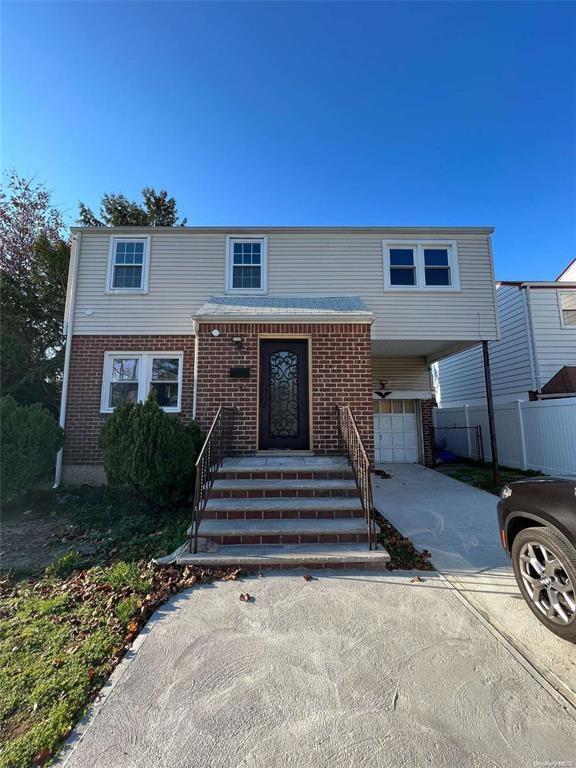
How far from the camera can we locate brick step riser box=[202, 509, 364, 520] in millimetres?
4590

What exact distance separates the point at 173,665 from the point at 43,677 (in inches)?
33.9

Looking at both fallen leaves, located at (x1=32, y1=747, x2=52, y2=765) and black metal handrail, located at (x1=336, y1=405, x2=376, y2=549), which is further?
black metal handrail, located at (x1=336, y1=405, x2=376, y2=549)

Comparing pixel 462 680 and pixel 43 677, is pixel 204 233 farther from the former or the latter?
pixel 462 680

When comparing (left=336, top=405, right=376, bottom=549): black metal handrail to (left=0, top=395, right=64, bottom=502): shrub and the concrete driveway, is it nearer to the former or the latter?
the concrete driveway

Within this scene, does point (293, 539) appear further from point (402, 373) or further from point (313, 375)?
point (402, 373)

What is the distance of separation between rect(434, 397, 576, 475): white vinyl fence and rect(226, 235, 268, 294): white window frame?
8.64m

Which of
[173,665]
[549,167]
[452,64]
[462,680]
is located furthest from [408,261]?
[173,665]

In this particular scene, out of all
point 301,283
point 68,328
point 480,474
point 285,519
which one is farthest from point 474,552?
point 68,328

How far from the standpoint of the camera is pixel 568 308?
1180 cm

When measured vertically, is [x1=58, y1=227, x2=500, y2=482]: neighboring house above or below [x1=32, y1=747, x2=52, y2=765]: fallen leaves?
above

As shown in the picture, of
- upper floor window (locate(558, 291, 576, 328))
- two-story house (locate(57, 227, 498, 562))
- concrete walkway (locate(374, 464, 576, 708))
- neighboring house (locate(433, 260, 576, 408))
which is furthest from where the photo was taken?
upper floor window (locate(558, 291, 576, 328))

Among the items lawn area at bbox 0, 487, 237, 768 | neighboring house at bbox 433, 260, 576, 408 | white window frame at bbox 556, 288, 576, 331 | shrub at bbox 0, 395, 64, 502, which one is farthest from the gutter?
white window frame at bbox 556, 288, 576, 331

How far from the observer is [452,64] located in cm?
781

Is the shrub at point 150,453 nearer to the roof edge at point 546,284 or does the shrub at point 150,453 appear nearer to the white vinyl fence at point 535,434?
the white vinyl fence at point 535,434
